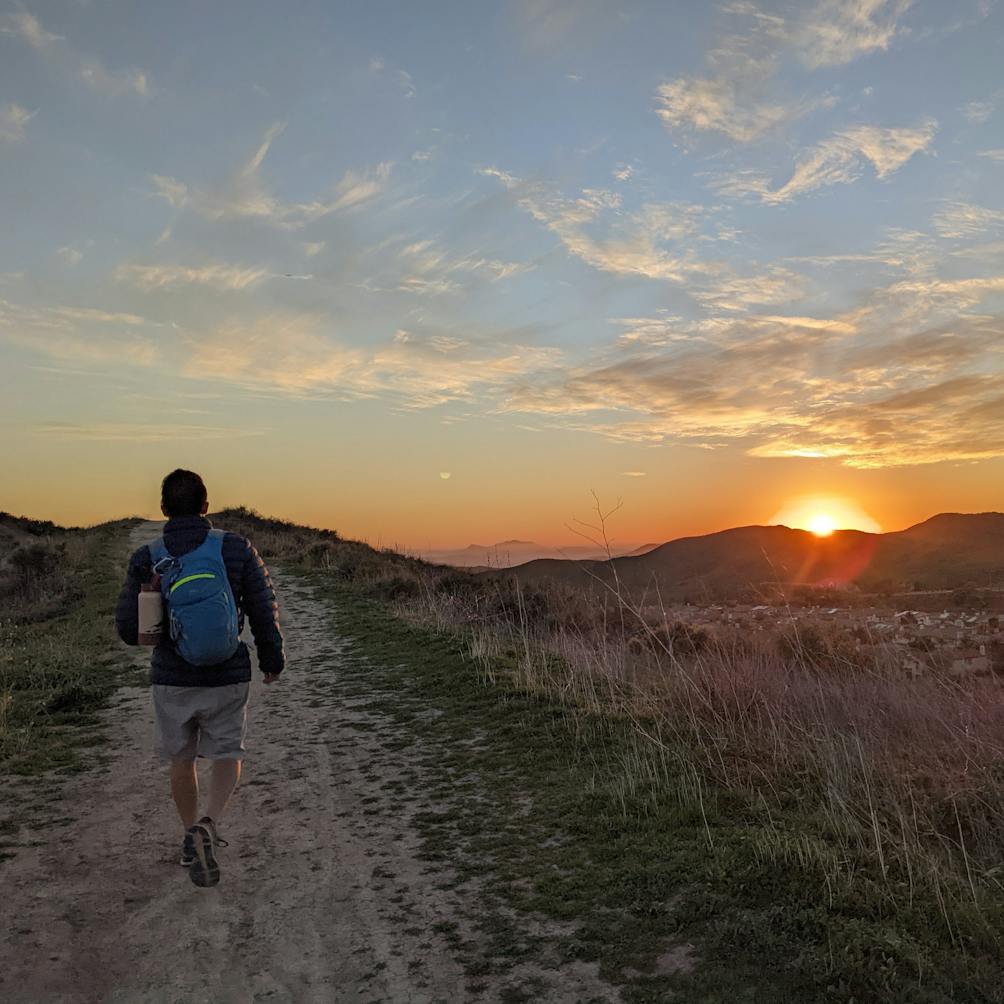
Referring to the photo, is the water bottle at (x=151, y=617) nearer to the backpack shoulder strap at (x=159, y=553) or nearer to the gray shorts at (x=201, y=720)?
the backpack shoulder strap at (x=159, y=553)

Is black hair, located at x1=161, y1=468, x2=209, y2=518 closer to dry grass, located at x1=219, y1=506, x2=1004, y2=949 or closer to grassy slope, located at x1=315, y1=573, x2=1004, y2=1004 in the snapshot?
grassy slope, located at x1=315, y1=573, x2=1004, y2=1004

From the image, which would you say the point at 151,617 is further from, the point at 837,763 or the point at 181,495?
the point at 837,763

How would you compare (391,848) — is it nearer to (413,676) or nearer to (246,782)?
(246,782)

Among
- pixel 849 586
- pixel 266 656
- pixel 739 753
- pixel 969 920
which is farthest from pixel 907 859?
pixel 849 586

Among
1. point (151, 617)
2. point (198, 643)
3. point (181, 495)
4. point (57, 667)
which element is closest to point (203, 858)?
point (198, 643)

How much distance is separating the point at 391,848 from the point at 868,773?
10.5 ft

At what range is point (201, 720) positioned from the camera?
4.65m

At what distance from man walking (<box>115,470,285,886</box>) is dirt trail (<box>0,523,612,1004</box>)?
383 mm

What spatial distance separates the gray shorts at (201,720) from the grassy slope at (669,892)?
4.70ft

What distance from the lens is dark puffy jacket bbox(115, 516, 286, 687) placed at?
4559mm

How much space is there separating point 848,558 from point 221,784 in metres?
39.4

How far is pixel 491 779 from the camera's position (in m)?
6.57

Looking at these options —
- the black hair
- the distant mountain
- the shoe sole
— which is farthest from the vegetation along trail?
the distant mountain

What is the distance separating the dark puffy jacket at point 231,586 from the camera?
179 inches
